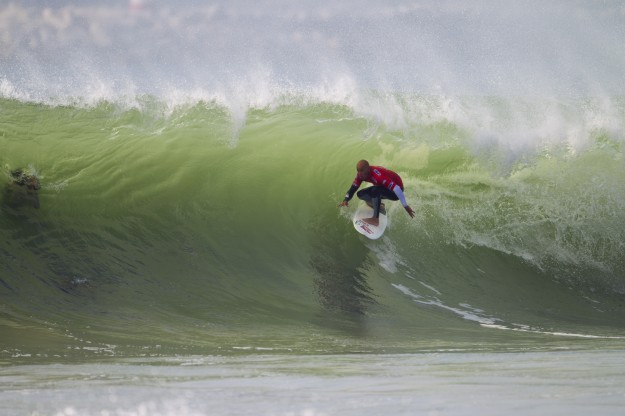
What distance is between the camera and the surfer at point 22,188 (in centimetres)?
962

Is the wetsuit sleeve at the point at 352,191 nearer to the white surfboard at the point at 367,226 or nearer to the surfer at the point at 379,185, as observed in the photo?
the surfer at the point at 379,185

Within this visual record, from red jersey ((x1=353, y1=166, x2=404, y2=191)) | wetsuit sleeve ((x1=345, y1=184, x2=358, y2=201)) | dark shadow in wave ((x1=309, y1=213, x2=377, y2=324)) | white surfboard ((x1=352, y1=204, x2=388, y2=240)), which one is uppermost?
red jersey ((x1=353, y1=166, x2=404, y2=191))

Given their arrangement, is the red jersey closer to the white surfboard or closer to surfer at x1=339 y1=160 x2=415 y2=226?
surfer at x1=339 y1=160 x2=415 y2=226

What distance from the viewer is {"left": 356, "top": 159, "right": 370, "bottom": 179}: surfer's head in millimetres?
7720

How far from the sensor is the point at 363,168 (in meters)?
7.77

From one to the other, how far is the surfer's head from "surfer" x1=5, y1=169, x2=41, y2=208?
4.38 meters

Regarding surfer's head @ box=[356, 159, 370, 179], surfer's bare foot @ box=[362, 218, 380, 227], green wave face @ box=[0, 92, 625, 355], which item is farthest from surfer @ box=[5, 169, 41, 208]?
surfer's head @ box=[356, 159, 370, 179]

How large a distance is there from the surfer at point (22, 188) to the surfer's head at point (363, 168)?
438cm

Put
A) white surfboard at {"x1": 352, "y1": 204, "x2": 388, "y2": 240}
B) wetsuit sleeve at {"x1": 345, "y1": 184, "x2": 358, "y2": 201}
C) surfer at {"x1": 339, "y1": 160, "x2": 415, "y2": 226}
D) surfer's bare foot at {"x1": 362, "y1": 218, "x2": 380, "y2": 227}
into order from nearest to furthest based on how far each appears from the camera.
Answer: surfer at {"x1": 339, "y1": 160, "x2": 415, "y2": 226}, wetsuit sleeve at {"x1": 345, "y1": 184, "x2": 358, "y2": 201}, surfer's bare foot at {"x1": 362, "y1": 218, "x2": 380, "y2": 227}, white surfboard at {"x1": 352, "y1": 204, "x2": 388, "y2": 240}

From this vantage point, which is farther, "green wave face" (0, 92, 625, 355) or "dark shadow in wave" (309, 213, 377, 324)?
"dark shadow in wave" (309, 213, 377, 324)

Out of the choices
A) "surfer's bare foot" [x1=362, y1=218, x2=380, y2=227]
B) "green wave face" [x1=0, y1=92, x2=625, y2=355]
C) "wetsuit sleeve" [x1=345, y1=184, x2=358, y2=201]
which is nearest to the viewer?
"green wave face" [x1=0, y1=92, x2=625, y2=355]

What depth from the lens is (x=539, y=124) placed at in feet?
40.8

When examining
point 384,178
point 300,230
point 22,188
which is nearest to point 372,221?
point 300,230

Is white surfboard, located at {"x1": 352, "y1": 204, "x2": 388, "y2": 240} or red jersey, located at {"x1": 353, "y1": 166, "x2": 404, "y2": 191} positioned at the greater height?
red jersey, located at {"x1": 353, "y1": 166, "x2": 404, "y2": 191}
